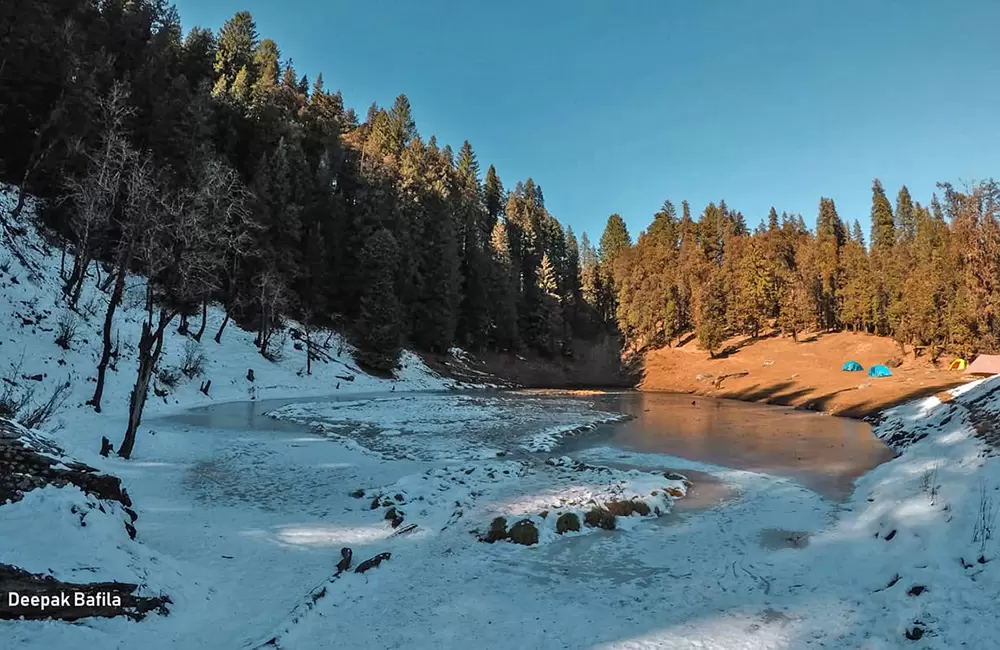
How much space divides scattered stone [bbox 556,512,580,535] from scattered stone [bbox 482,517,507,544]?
1064 mm

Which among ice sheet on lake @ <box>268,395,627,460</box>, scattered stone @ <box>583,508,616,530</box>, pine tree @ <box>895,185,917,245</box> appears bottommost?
scattered stone @ <box>583,508,616,530</box>

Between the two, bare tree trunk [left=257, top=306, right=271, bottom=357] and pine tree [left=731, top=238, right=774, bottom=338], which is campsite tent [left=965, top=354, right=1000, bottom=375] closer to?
pine tree [left=731, top=238, right=774, bottom=338]

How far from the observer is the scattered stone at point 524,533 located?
30.5ft

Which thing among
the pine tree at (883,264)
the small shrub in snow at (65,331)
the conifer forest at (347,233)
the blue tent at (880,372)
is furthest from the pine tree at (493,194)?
the small shrub in snow at (65,331)

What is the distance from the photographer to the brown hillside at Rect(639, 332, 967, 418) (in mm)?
36219

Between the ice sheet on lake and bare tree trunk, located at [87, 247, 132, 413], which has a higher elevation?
bare tree trunk, located at [87, 247, 132, 413]

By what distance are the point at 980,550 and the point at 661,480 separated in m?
7.37

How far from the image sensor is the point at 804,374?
54.5 m

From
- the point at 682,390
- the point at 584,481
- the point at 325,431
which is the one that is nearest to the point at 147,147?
the point at 325,431

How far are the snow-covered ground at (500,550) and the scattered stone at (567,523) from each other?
7.8 inches

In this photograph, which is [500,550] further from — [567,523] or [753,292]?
[753,292]

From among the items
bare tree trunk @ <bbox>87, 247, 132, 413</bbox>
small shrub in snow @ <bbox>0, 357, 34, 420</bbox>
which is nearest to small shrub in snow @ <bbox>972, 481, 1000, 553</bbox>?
bare tree trunk @ <bbox>87, 247, 132, 413</bbox>

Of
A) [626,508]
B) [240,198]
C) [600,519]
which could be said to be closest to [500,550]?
[600,519]

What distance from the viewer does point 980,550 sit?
6.91 metres
